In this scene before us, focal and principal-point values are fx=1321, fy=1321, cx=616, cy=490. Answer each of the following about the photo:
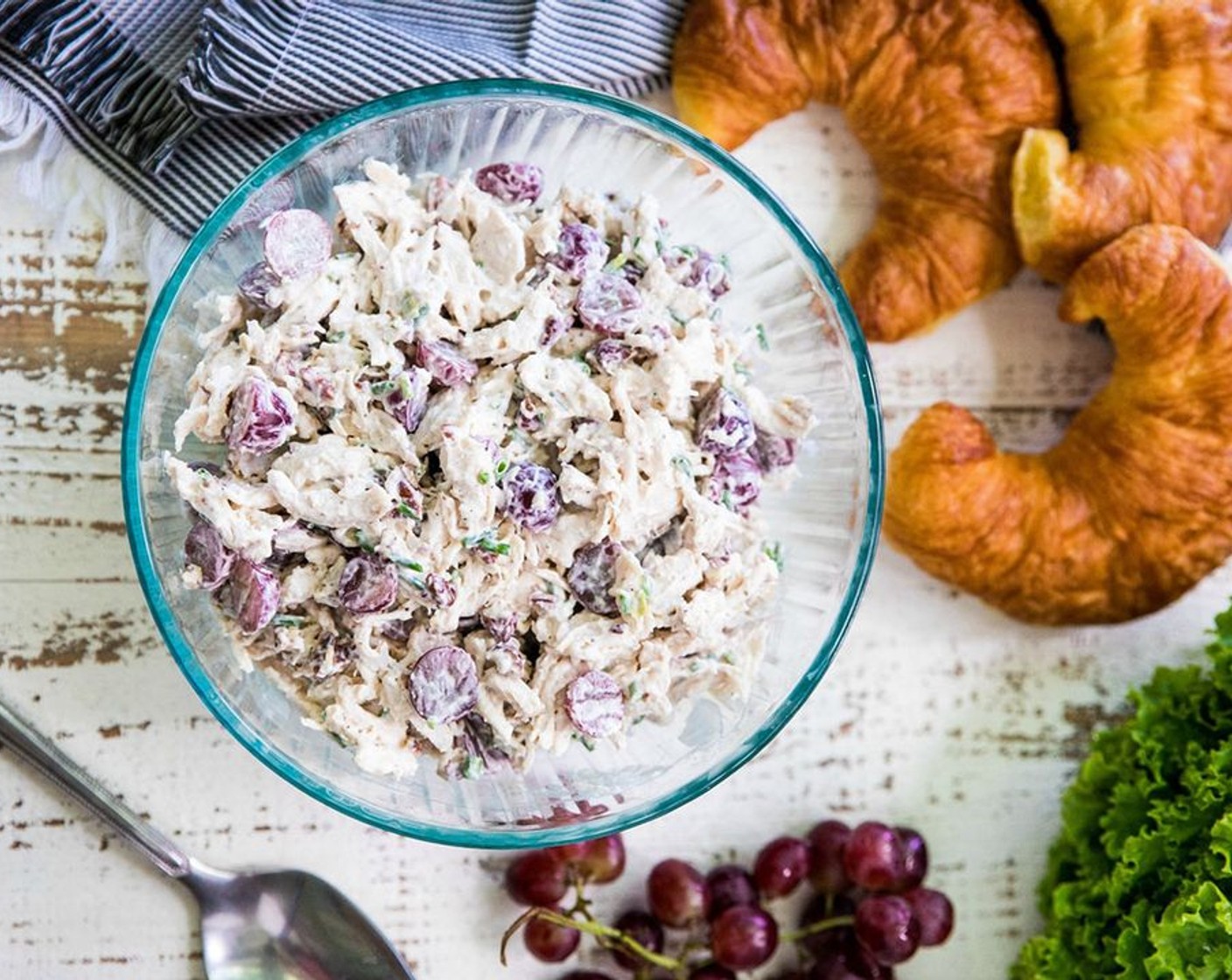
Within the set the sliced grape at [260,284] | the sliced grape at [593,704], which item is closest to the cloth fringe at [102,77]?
the sliced grape at [260,284]

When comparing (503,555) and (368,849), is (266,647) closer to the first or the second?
(503,555)

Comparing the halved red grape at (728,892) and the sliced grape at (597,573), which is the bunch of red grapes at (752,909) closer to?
the halved red grape at (728,892)

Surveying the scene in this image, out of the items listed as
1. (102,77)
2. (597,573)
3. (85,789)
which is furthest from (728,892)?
(102,77)

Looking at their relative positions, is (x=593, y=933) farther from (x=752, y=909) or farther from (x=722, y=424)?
(x=722, y=424)

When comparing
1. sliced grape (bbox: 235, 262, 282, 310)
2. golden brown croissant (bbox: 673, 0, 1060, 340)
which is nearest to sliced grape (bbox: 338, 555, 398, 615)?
sliced grape (bbox: 235, 262, 282, 310)

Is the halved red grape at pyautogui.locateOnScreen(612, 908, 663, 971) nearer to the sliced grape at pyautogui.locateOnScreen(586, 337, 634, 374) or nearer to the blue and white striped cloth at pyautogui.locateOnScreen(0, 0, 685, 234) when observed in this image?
the sliced grape at pyautogui.locateOnScreen(586, 337, 634, 374)
